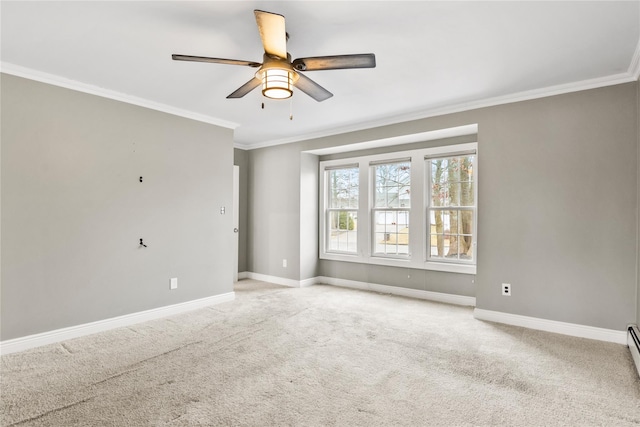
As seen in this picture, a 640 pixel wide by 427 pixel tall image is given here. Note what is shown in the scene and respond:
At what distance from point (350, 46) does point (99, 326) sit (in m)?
3.58

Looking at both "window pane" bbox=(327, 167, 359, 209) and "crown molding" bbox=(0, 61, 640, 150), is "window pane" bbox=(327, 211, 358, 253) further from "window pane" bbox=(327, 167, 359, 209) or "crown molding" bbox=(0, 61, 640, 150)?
"crown molding" bbox=(0, 61, 640, 150)

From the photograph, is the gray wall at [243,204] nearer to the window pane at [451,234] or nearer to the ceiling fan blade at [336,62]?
the window pane at [451,234]

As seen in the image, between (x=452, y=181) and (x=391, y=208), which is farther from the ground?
(x=452, y=181)

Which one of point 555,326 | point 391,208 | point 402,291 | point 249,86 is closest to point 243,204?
point 391,208

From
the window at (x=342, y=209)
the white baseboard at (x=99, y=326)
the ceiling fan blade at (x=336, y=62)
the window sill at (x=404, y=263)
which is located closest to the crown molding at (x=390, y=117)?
A: the window at (x=342, y=209)

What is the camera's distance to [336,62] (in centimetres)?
219

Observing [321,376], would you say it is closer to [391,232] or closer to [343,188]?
[391,232]

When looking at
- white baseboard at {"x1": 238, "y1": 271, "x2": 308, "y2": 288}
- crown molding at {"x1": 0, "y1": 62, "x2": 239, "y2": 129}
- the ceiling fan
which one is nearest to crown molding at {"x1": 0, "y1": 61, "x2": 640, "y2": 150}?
crown molding at {"x1": 0, "y1": 62, "x2": 239, "y2": 129}

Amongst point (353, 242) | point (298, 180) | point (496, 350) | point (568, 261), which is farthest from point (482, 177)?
point (298, 180)

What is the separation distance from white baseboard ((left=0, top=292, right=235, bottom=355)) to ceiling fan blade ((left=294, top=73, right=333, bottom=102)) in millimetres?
3034

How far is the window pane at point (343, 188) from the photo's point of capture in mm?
5699

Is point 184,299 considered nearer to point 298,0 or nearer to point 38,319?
point 38,319

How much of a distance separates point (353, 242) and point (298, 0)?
414 centimetres

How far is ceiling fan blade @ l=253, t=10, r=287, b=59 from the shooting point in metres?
1.83
